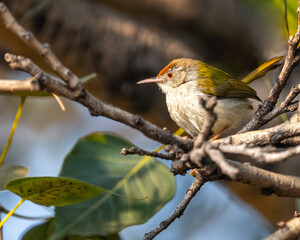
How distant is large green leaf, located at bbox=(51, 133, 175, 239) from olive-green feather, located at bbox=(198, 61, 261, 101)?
0.55 meters

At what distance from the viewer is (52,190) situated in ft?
4.64

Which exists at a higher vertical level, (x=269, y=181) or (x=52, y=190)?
(x=52, y=190)

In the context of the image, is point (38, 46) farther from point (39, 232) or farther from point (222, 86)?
point (222, 86)

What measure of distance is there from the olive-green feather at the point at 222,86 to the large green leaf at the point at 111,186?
550mm

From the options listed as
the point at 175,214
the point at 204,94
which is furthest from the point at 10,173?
the point at 204,94

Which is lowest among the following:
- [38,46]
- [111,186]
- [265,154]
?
[265,154]

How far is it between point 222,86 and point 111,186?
86 centimetres

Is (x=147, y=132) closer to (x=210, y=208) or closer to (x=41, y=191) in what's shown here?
(x=41, y=191)

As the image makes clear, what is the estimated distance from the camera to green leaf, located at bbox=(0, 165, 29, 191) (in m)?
1.61

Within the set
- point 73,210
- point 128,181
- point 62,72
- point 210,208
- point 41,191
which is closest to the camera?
point 62,72

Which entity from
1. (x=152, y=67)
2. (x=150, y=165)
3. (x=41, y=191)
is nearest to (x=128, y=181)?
(x=150, y=165)

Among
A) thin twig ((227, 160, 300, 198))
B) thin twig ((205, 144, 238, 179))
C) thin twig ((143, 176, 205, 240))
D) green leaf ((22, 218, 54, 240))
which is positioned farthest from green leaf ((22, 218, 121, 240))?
thin twig ((205, 144, 238, 179))

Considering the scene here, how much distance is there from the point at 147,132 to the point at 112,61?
7.58 feet

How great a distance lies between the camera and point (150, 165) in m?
1.99
